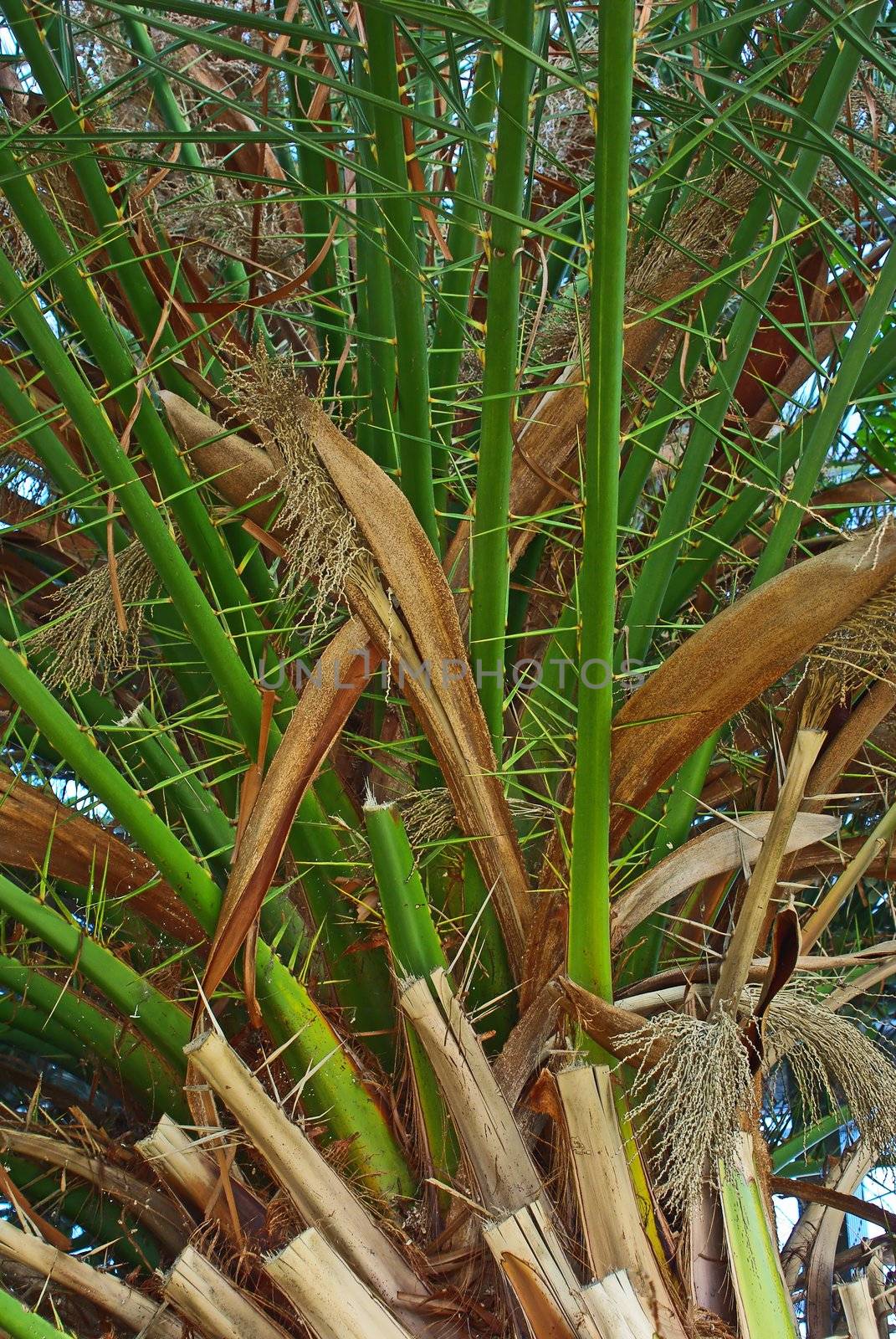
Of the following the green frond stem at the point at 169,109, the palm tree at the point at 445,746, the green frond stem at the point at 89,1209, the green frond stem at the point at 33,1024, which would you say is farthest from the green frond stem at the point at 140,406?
the green frond stem at the point at 89,1209

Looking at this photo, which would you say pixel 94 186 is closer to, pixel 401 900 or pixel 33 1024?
pixel 401 900

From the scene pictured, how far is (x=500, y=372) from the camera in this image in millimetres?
785

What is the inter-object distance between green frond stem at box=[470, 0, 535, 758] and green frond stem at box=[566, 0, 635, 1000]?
0.05m

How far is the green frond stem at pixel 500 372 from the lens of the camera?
26.1 inches

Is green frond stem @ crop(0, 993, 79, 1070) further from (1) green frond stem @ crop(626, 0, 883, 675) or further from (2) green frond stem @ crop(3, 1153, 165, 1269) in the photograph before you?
(1) green frond stem @ crop(626, 0, 883, 675)

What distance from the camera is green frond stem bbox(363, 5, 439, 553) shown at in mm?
717

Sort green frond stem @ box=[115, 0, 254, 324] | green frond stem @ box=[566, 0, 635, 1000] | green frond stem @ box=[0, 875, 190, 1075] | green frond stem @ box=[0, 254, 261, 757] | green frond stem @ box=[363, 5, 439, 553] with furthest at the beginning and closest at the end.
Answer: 1. green frond stem @ box=[115, 0, 254, 324]
2. green frond stem @ box=[0, 875, 190, 1075]
3. green frond stem @ box=[0, 254, 261, 757]
4. green frond stem @ box=[363, 5, 439, 553]
5. green frond stem @ box=[566, 0, 635, 1000]

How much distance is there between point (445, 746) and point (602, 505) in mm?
259

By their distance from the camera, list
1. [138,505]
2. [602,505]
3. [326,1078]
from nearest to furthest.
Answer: [602,505]
[138,505]
[326,1078]

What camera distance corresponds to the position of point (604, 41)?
58 centimetres

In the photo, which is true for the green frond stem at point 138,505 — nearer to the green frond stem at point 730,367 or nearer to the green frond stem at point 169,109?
the green frond stem at point 169,109

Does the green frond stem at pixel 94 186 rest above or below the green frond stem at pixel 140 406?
above

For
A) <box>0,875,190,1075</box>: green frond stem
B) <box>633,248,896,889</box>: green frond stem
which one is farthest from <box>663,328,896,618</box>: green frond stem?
<box>0,875,190,1075</box>: green frond stem

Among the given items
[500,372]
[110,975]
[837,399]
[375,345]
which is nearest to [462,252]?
[375,345]
